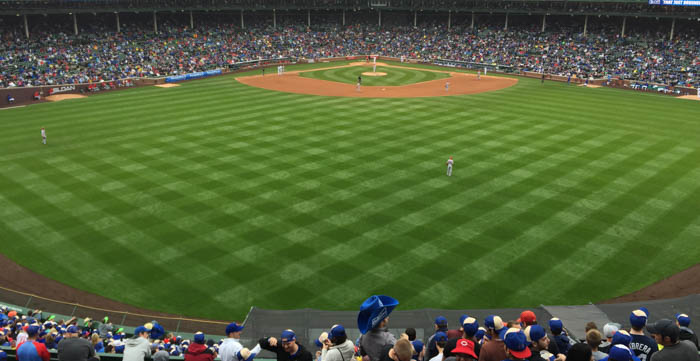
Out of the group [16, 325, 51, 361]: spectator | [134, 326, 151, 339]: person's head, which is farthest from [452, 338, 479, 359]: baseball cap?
[16, 325, 51, 361]: spectator

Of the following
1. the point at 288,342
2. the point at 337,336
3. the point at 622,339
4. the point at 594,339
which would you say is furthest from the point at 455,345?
the point at 288,342

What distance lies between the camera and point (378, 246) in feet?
66.0

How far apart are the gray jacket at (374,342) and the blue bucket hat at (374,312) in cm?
11

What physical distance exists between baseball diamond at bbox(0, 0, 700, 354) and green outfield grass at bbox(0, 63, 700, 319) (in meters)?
0.12

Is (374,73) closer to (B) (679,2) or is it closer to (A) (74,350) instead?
(B) (679,2)

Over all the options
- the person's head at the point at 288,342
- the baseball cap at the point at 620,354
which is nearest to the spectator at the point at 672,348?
the baseball cap at the point at 620,354

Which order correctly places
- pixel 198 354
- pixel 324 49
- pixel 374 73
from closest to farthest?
pixel 198 354, pixel 374 73, pixel 324 49

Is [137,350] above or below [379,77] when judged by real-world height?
below

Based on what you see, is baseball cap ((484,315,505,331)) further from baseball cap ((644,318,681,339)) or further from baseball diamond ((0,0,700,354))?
baseball cap ((644,318,681,339))

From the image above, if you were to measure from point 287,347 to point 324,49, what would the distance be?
79.2 m

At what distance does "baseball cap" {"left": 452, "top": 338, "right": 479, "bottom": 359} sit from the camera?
6.96m

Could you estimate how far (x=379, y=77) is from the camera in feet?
207

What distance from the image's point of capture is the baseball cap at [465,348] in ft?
22.8

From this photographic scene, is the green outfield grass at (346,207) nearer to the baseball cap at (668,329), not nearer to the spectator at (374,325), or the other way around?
the spectator at (374,325)
